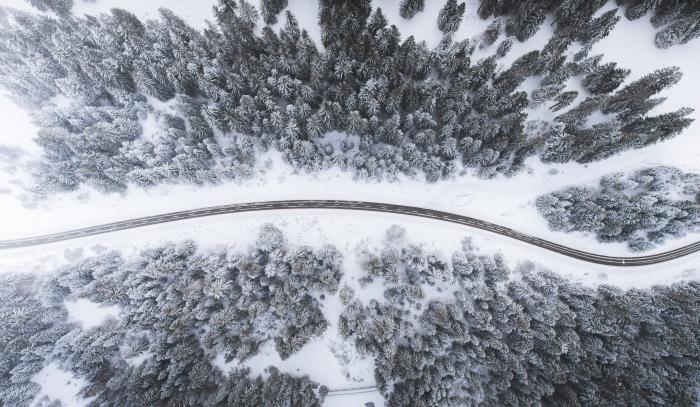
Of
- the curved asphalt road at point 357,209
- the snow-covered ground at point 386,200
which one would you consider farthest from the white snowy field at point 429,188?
the curved asphalt road at point 357,209

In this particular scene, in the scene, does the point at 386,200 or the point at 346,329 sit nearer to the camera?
the point at 346,329

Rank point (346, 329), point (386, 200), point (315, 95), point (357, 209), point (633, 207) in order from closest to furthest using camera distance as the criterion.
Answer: point (346, 329), point (633, 207), point (315, 95), point (357, 209), point (386, 200)

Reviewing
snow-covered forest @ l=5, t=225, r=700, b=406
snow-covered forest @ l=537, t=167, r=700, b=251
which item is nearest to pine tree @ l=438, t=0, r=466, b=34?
snow-covered forest @ l=537, t=167, r=700, b=251

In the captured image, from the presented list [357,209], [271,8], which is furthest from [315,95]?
[357,209]

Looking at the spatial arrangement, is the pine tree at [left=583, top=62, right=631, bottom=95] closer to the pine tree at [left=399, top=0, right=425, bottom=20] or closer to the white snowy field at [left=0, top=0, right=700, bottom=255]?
the white snowy field at [left=0, top=0, right=700, bottom=255]

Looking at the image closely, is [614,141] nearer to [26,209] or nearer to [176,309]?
[176,309]

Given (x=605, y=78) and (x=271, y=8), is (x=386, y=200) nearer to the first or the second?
(x=271, y=8)

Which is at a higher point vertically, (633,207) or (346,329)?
(633,207)

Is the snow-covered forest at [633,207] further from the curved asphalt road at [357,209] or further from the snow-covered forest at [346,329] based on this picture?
the snow-covered forest at [346,329]
